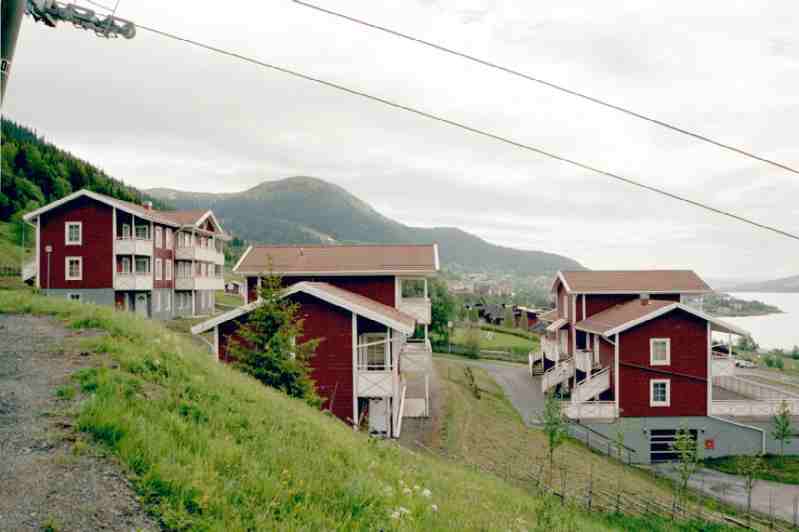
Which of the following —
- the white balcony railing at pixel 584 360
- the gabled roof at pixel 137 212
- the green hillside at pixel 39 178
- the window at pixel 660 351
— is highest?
the green hillside at pixel 39 178

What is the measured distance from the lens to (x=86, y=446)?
539 cm

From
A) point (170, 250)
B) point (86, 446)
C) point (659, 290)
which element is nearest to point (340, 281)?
point (659, 290)

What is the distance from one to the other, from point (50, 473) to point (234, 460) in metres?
1.75

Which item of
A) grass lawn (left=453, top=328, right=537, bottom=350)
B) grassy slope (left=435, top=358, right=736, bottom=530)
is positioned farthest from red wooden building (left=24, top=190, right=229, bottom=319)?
grass lawn (left=453, top=328, right=537, bottom=350)

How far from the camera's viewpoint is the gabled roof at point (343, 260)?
85.8ft

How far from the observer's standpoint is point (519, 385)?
39.2 metres

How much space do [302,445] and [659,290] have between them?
29.3 metres

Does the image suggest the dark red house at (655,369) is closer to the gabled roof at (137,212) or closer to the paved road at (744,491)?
the paved road at (744,491)

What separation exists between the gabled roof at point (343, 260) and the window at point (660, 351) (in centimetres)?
1183

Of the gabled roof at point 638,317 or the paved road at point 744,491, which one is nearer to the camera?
the paved road at point 744,491

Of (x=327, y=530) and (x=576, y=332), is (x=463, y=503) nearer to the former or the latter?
(x=327, y=530)

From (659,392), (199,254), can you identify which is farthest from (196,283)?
(659,392)

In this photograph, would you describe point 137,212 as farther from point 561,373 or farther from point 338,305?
point 561,373

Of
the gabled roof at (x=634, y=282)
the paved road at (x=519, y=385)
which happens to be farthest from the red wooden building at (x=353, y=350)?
the gabled roof at (x=634, y=282)
